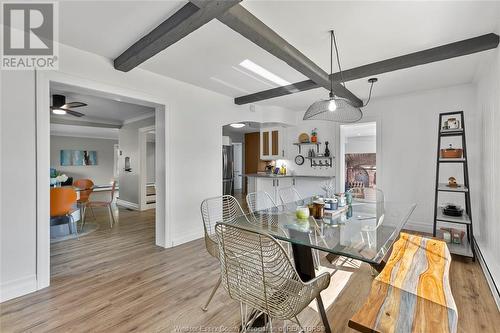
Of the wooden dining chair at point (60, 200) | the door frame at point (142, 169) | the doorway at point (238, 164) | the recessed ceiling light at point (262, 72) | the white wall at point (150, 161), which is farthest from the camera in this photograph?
the doorway at point (238, 164)

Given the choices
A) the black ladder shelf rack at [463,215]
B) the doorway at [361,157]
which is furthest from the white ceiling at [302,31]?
the doorway at [361,157]

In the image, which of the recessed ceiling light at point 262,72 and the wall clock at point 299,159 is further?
the wall clock at point 299,159

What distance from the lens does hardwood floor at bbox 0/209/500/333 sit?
71.1 inches

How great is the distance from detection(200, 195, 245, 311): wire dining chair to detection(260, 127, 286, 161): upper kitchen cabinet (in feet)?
6.86

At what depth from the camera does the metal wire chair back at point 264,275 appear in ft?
4.02

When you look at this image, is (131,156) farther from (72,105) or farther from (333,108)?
(333,108)

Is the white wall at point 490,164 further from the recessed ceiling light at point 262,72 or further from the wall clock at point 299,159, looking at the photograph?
the wall clock at point 299,159

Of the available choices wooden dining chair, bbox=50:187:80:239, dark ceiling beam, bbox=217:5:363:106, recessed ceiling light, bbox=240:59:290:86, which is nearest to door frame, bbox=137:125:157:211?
wooden dining chair, bbox=50:187:80:239

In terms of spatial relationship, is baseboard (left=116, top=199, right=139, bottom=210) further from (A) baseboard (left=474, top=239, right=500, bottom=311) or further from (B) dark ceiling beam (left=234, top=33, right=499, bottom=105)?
(A) baseboard (left=474, top=239, right=500, bottom=311)

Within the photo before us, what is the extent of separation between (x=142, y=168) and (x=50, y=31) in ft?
13.4

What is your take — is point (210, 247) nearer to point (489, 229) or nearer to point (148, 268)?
point (148, 268)

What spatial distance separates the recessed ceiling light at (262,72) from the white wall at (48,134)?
3.60 feet

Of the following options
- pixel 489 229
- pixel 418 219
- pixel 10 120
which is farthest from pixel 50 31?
pixel 418 219

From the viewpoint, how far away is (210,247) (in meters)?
2.12
